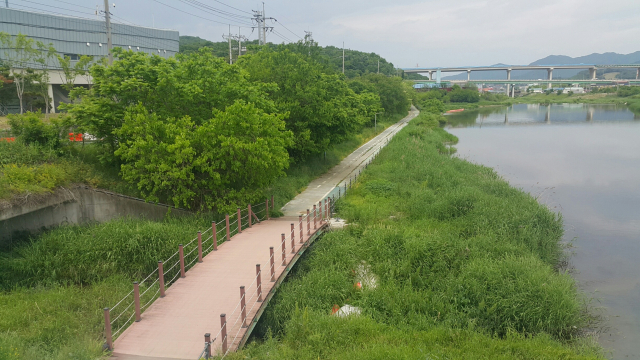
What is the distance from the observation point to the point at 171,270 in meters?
13.6

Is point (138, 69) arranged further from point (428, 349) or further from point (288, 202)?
point (428, 349)

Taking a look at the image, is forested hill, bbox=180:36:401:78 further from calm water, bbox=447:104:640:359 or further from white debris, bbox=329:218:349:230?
white debris, bbox=329:218:349:230

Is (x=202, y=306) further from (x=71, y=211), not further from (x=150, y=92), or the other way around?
(x=150, y=92)

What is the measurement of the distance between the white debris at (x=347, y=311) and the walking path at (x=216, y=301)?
5.55 ft

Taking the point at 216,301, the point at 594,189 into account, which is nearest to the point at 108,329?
the point at 216,301

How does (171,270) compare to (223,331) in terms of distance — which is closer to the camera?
(223,331)

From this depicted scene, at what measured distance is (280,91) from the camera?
25375 mm

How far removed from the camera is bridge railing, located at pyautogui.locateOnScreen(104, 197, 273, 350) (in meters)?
9.78

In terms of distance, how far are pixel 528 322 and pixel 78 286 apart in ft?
39.7

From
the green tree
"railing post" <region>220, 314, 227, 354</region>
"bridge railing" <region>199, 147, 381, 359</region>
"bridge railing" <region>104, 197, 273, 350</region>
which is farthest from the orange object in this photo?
the green tree

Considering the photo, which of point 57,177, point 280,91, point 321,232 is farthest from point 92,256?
point 280,91

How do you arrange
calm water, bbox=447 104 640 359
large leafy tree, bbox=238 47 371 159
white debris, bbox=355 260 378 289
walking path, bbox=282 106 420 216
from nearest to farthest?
white debris, bbox=355 260 378 289 < calm water, bbox=447 104 640 359 < walking path, bbox=282 106 420 216 < large leafy tree, bbox=238 47 371 159

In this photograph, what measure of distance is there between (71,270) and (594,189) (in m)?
27.0

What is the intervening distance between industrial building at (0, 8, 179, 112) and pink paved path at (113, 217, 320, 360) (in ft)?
136
